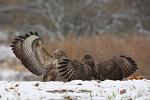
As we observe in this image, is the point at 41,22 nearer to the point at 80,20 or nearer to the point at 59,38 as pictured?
the point at 80,20

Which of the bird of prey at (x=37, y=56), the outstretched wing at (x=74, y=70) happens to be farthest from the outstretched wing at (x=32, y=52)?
the outstretched wing at (x=74, y=70)

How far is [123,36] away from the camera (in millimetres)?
23547

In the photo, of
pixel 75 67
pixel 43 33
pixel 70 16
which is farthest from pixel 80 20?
pixel 75 67

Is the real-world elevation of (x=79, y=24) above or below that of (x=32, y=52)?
above

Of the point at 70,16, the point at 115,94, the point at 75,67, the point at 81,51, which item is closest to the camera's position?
the point at 115,94

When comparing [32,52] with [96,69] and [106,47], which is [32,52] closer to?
[96,69]

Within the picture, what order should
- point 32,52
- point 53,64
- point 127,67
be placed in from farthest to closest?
point 127,67, point 32,52, point 53,64

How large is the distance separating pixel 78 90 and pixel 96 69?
3.33ft

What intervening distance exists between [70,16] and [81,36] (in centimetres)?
268

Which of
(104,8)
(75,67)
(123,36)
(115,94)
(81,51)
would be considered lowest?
(115,94)

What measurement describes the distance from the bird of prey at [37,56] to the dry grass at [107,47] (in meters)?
8.99

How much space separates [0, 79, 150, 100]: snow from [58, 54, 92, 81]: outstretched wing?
35 cm

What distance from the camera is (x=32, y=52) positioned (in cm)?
871

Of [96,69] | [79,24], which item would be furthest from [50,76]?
[79,24]
